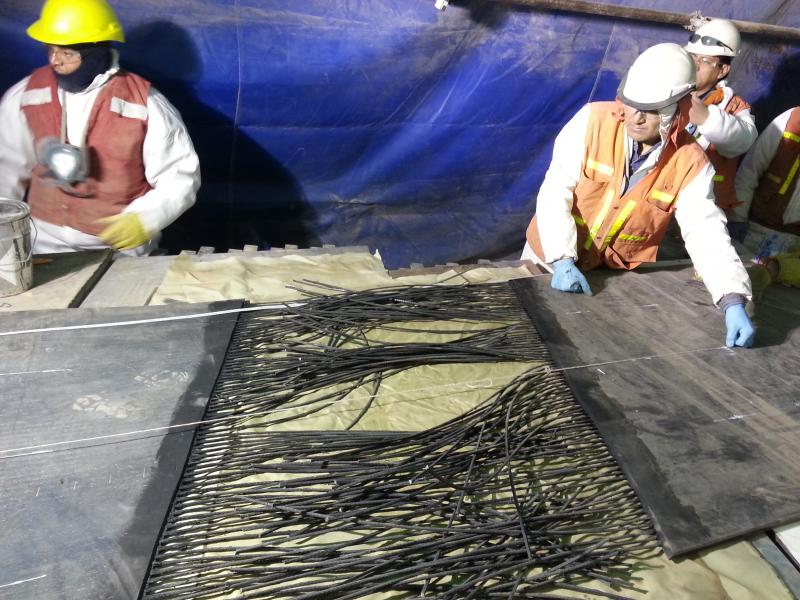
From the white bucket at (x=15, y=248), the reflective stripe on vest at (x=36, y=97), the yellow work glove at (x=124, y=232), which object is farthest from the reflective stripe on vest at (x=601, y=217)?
the reflective stripe on vest at (x=36, y=97)

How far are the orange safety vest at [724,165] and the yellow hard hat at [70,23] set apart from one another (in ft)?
10.2

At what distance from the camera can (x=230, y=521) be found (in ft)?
4.39

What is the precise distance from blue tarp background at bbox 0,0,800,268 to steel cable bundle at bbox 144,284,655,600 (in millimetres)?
1633

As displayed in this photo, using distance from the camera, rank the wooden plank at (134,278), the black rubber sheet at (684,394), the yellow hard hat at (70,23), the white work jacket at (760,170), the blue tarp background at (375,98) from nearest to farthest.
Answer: the black rubber sheet at (684,394) → the wooden plank at (134,278) → the yellow hard hat at (70,23) → the blue tarp background at (375,98) → the white work jacket at (760,170)

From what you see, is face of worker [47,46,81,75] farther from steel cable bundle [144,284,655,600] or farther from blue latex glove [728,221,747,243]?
blue latex glove [728,221,747,243]

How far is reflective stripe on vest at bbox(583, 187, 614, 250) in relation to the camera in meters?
2.43

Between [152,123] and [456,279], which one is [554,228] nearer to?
[456,279]

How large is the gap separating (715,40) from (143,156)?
10.2 feet

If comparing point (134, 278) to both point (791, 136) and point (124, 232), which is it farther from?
point (791, 136)

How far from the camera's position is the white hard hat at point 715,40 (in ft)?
10.4

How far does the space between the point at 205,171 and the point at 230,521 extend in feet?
7.73

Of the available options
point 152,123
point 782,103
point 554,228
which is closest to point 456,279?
point 554,228

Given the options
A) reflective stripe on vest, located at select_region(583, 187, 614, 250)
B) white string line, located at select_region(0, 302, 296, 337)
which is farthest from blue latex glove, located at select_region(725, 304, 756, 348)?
white string line, located at select_region(0, 302, 296, 337)

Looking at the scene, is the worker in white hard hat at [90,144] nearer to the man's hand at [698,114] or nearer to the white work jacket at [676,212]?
the white work jacket at [676,212]
